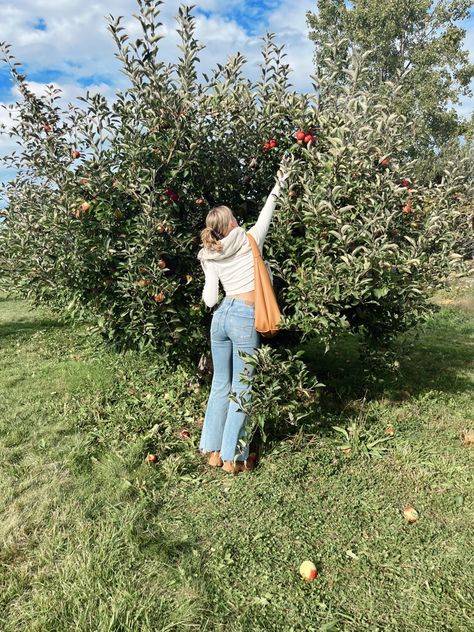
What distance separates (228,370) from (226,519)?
115 centimetres

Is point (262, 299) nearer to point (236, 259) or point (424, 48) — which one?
point (236, 259)

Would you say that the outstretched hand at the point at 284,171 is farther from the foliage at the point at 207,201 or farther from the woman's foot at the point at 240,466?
the woman's foot at the point at 240,466

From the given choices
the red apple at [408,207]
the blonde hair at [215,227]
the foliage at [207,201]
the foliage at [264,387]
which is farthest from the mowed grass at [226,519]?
the red apple at [408,207]

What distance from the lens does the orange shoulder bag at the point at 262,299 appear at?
11.9 feet

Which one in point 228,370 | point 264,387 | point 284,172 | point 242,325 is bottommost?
point 264,387

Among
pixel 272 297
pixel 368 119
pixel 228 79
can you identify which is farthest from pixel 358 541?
pixel 228 79

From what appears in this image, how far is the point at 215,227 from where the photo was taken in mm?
3615

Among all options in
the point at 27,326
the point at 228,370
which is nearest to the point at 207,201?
the point at 228,370

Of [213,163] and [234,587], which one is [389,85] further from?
[234,587]

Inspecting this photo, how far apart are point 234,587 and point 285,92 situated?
3.69 metres

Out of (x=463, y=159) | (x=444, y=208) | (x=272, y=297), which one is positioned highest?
(x=463, y=159)

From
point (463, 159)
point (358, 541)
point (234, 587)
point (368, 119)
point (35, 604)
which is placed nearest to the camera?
point (35, 604)

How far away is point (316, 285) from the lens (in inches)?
143

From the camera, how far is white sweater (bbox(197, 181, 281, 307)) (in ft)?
11.9
